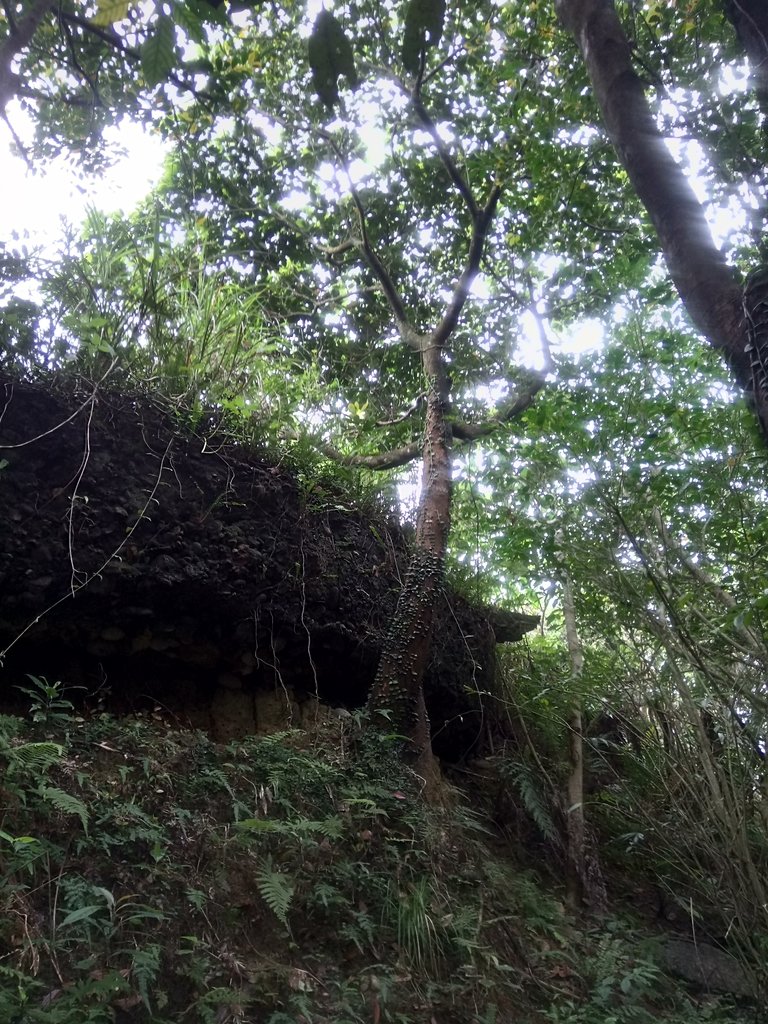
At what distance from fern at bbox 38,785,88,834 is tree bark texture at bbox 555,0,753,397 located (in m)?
2.55

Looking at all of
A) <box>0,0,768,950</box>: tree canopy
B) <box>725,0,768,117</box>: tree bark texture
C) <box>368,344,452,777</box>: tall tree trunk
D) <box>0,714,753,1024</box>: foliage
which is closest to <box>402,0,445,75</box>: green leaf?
<box>0,0,768,950</box>: tree canopy

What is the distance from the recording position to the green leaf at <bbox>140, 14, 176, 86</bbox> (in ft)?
4.41

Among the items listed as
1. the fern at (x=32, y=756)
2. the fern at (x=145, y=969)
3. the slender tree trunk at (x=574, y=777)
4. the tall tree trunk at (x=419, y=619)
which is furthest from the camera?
the slender tree trunk at (x=574, y=777)

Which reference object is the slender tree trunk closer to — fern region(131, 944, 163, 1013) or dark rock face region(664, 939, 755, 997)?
dark rock face region(664, 939, 755, 997)

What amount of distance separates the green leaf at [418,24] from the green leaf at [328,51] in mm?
118

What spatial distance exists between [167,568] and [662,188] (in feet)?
8.71

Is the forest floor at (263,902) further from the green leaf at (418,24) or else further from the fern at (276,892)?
the green leaf at (418,24)

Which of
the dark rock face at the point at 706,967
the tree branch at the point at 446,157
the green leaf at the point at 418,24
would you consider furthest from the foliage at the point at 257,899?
the tree branch at the point at 446,157

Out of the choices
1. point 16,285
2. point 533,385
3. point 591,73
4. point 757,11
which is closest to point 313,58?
point 757,11

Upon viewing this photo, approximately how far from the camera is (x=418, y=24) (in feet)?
4.31

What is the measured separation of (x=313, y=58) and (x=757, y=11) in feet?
5.71

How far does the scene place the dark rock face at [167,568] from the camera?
3.09 m

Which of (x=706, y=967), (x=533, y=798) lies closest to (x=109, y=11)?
(x=533, y=798)

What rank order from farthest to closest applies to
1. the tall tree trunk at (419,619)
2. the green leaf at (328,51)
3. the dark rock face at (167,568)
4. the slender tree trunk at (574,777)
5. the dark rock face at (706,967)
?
the slender tree trunk at (574,777) → the tall tree trunk at (419,619) → the dark rock face at (706,967) → the dark rock face at (167,568) → the green leaf at (328,51)
